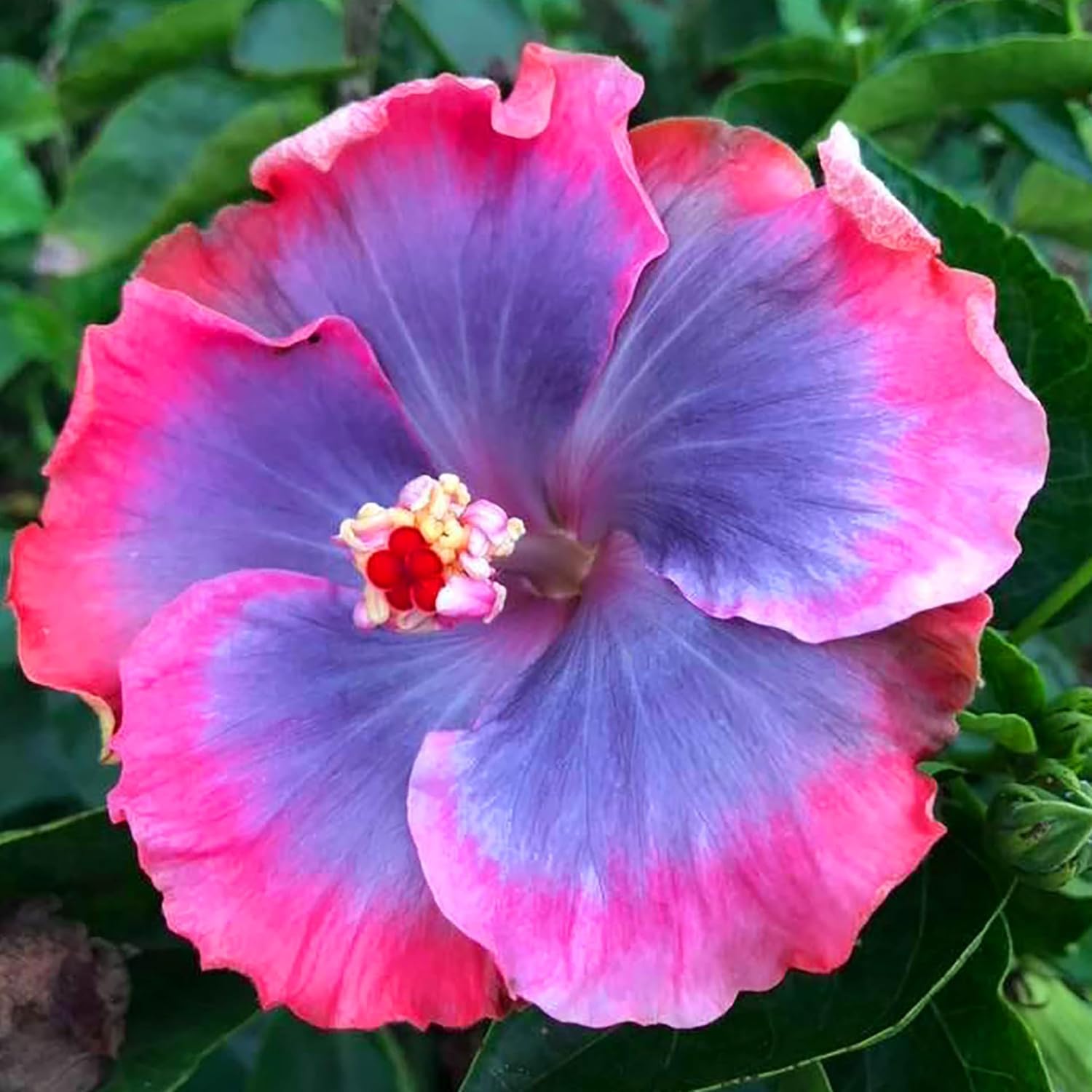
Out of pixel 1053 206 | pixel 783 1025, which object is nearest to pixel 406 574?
pixel 783 1025

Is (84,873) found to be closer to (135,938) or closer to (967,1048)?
(135,938)

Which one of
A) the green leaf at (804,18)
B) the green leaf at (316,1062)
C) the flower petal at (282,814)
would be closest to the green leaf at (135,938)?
the green leaf at (316,1062)

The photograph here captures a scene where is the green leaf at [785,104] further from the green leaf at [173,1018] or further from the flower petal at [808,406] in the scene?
the green leaf at [173,1018]

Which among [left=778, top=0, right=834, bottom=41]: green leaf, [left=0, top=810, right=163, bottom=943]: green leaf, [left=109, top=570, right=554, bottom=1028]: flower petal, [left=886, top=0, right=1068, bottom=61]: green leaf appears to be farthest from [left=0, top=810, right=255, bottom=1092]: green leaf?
[left=778, top=0, right=834, bottom=41]: green leaf

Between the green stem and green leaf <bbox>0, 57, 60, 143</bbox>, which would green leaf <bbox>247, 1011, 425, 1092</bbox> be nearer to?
the green stem

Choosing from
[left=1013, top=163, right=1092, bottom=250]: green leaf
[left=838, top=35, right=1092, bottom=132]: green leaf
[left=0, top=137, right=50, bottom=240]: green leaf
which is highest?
[left=838, top=35, right=1092, bottom=132]: green leaf

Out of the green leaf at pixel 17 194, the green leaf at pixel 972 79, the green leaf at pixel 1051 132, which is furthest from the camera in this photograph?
the green leaf at pixel 17 194
